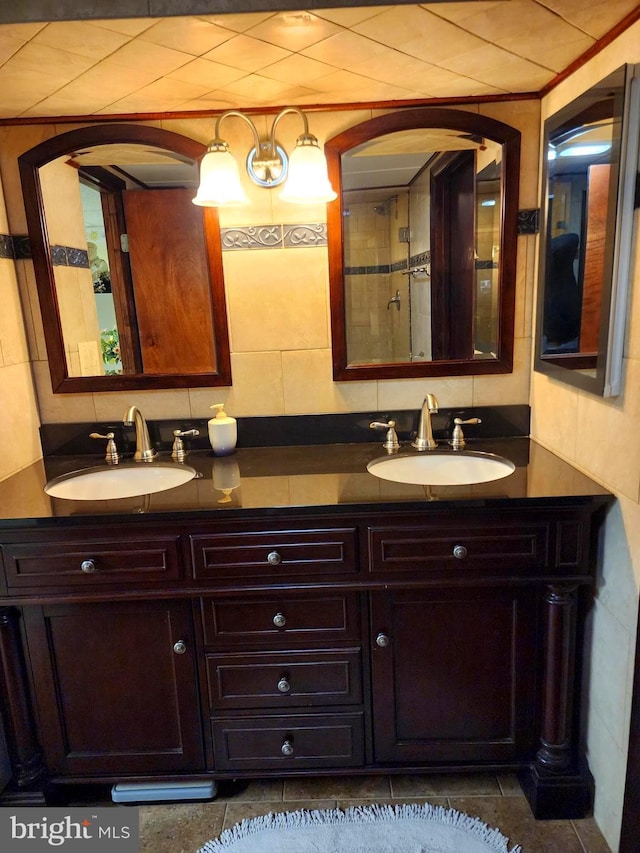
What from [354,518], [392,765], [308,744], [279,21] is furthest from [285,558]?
[279,21]

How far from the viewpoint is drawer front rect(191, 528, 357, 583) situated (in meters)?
1.31

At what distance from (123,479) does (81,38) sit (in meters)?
1.11

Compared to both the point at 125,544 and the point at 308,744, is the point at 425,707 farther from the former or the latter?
Answer: the point at 125,544

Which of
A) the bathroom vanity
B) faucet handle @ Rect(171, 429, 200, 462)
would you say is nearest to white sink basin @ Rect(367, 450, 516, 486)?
the bathroom vanity

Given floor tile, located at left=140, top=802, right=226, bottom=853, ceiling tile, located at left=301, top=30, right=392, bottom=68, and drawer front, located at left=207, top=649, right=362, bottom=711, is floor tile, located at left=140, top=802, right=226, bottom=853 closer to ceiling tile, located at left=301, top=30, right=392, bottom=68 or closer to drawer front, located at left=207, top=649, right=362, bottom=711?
drawer front, located at left=207, top=649, right=362, bottom=711

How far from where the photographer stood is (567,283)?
4.64 ft

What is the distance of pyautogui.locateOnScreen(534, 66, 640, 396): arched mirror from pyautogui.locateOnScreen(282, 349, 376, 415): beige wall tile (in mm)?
553

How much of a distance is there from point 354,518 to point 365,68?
3.56 ft

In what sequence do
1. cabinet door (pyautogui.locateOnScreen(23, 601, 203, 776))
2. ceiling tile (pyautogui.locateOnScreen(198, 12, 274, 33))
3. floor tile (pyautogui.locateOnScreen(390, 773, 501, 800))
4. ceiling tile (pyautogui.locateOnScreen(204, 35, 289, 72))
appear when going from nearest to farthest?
ceiling tile (pyautogui.locateOnScreen(198, 12, 274, 33)), ceiling tile (pyautogui.locateOnScreen(204, 35, 289, 72)), cabinet door (pyautogui.locateOnScreen(23, 601, 203, 776)), floor tile (pyautogui.locateOnScreen(390, 773, 501, 800))

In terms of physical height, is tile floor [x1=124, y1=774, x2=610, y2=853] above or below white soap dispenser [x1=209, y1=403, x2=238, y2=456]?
below

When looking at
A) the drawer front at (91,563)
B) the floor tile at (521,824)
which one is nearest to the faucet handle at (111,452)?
the drawer front at (91,563)

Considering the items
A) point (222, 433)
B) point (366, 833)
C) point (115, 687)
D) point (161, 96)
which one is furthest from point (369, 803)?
point (161, 96)

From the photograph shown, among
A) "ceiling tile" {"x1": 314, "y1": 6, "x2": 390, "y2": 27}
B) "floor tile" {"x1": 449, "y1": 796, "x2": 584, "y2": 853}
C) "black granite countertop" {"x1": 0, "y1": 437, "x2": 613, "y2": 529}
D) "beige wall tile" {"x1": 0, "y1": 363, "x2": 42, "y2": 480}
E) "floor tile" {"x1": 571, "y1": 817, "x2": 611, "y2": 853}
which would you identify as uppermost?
"ceiling tile" {"x1": 314, "y1": 6, "x2": 390, "y2": 27}

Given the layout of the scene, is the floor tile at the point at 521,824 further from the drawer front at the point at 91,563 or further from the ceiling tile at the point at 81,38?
the ceiling tile at the point at 81,38
